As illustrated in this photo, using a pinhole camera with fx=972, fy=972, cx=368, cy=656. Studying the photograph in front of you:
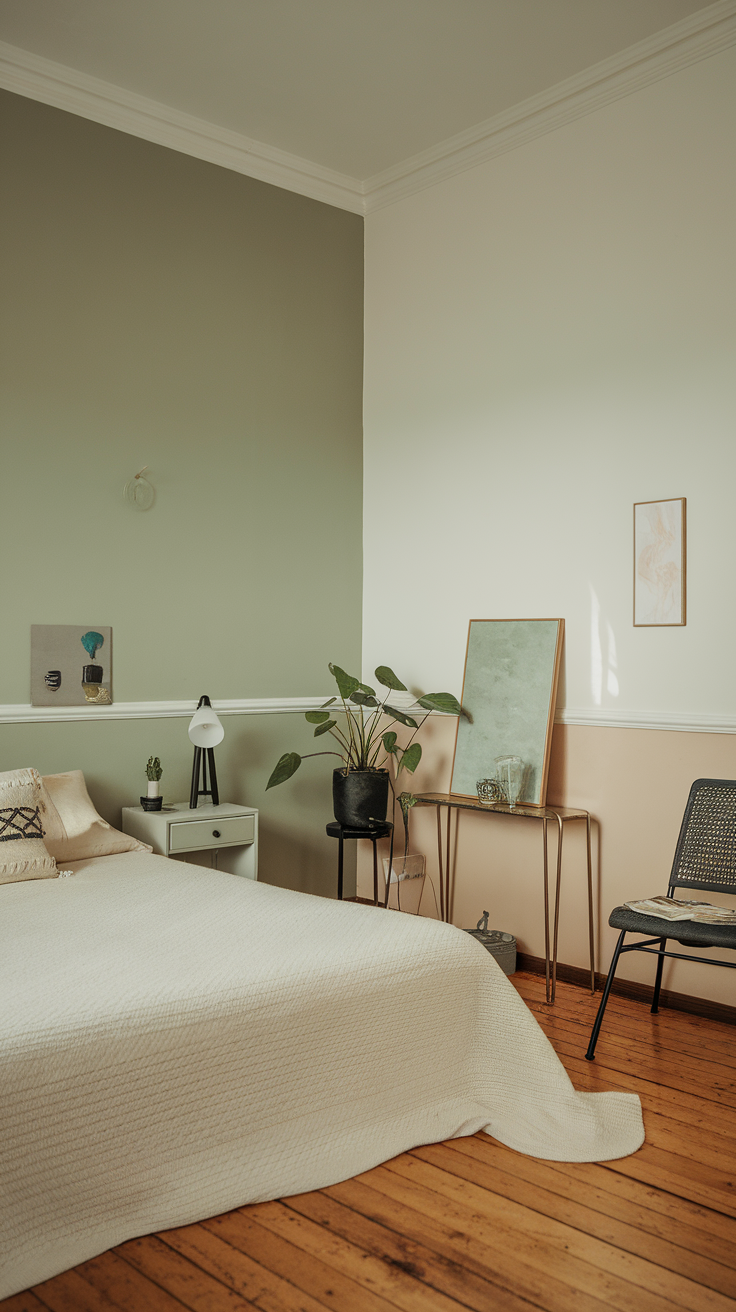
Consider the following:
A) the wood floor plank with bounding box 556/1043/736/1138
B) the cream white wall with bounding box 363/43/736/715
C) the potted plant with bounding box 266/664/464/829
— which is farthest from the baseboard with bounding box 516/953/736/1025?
the cream white wall with bounding box 363/43/736/715

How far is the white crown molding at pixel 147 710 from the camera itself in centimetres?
370

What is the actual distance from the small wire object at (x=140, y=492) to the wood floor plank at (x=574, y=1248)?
8.85 feet

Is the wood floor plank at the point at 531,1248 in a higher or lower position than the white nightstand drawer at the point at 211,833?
lower

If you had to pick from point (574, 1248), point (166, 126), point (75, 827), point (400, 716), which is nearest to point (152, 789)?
point (75, 827)

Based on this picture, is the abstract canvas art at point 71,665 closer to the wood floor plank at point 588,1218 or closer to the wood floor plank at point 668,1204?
the wood floor plank at point 588,1218

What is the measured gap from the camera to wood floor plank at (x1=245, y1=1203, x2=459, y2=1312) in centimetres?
186

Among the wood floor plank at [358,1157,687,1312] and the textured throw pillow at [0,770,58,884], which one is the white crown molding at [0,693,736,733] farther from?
the wood floor plank at [358,1157,687,1312]

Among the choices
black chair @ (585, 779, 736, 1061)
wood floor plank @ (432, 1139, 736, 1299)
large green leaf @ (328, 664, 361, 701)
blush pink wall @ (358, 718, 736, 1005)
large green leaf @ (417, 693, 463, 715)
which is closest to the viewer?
wood floor plank @ (432, 1139, 736, 1299)

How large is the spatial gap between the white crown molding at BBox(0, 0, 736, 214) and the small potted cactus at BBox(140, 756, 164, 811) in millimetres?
2611

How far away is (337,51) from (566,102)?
0.94 m

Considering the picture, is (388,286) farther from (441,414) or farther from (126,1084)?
(126,1084)

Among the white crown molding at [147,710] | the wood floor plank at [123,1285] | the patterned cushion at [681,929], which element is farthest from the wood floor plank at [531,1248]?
the white crown molding at [147,710]

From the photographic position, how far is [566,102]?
3900 millimetres

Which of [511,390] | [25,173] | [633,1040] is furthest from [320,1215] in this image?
[25,173]
